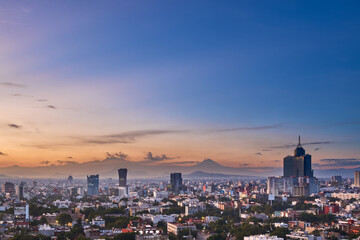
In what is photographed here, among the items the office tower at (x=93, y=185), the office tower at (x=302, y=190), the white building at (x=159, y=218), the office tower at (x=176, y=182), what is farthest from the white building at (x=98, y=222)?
the office tower at (x=176, y=182)

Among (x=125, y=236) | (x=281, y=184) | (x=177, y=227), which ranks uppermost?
(x=125, y=236)

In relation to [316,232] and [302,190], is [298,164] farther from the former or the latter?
[316,232]

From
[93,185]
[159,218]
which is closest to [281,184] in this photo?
[93,185]

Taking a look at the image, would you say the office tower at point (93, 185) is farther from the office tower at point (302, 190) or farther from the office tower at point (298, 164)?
the office tower at point (298, 164)

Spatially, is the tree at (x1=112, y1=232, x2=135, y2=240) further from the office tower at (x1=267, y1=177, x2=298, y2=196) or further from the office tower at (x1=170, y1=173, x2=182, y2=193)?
the office tower at (x1=170, y1=173, x2=182, y2=193)

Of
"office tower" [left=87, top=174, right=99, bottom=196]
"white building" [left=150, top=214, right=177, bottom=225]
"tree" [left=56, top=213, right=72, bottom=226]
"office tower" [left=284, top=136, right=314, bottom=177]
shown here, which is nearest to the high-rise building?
"office tower" [left=284, top=136, right=314, bottom=177]

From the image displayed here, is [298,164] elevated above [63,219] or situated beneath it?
elevated above

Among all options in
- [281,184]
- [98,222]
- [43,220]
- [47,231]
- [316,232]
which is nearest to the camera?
[47,231]

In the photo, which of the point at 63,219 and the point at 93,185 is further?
the point at 93,185

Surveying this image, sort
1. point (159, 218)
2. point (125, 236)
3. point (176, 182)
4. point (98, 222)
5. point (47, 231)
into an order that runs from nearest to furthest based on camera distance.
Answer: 1. point (125, 236)
2. point (47, 231)
3. point (98, 222)
4. point (159, 218)
5. point (176, 182)

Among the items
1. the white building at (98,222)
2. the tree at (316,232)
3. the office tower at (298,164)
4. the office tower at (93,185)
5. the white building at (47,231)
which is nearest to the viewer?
the white building at (47,231)
